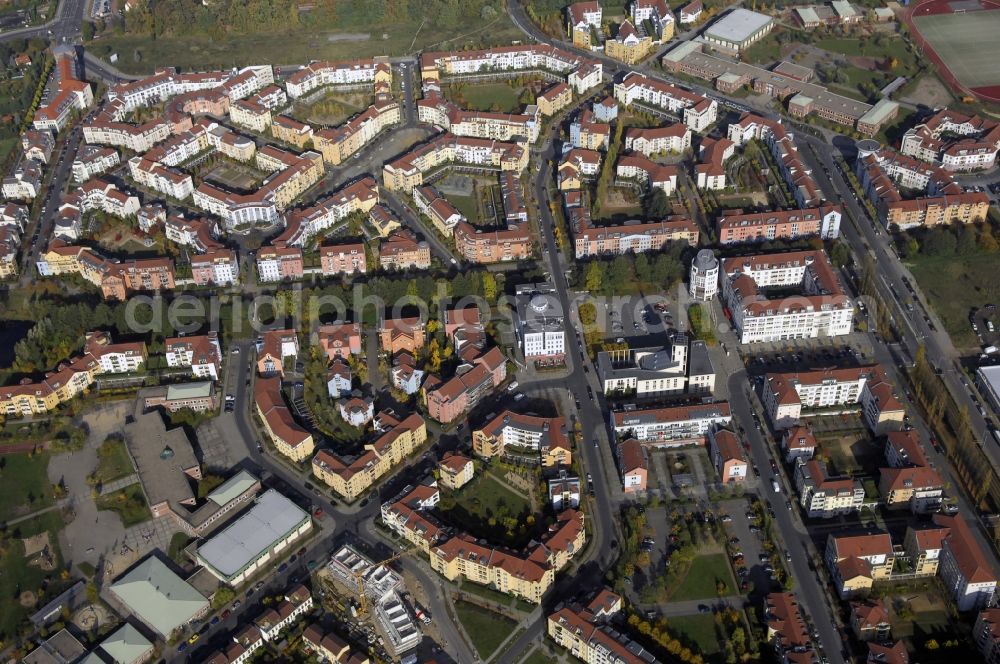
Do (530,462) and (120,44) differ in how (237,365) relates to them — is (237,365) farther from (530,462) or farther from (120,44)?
(120,44)

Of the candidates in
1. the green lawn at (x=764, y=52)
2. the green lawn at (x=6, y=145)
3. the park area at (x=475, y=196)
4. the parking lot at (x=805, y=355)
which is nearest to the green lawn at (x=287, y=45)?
the green lawn at (x=6, y=145)

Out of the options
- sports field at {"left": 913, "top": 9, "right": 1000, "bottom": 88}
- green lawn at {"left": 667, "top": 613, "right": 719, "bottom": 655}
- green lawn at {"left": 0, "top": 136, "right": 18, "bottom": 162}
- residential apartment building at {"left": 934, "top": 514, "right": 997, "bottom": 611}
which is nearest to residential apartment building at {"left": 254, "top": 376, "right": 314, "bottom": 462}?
green lawn at {"left": 667, "top": 613, "right": 719, "bottom": 655}

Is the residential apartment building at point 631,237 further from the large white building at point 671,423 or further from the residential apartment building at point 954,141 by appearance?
the residential apartment building at point 954,141

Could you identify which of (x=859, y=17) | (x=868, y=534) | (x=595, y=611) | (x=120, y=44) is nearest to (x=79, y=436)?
(x=595, y=611)

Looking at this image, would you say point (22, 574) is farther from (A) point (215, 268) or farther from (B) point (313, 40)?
(B) point (313, 40)

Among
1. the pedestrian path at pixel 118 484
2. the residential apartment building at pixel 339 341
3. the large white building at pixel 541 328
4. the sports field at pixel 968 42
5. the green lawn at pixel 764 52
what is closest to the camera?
the pedestrian path at pixel 118 484

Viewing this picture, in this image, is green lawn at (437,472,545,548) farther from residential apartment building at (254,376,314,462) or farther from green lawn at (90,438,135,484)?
green lawn at (90,438,135,484)
